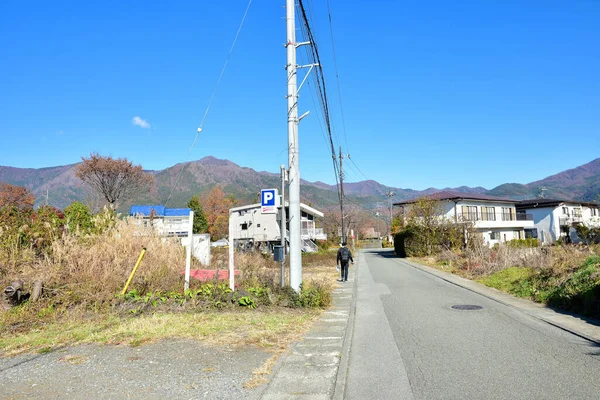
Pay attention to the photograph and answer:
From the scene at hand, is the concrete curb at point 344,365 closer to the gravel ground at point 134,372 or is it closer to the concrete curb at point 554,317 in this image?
the gravel ground at point 134,372

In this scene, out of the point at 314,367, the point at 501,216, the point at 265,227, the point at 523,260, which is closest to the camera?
the point at 314,367

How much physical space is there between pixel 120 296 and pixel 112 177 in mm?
39893

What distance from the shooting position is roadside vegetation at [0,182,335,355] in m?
6.77

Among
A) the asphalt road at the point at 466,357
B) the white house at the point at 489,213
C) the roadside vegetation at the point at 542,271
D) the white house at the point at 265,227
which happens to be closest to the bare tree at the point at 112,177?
the white house at the point at 265,227

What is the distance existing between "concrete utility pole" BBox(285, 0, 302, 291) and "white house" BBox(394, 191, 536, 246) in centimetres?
3435

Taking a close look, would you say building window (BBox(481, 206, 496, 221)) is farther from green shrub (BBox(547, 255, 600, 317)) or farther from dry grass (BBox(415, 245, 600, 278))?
green shrub (BBox(547, 255, 600, 317))

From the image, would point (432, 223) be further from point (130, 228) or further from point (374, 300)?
point (130, 228)

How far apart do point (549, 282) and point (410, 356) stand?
755 centimetres

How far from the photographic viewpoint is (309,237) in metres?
55.2

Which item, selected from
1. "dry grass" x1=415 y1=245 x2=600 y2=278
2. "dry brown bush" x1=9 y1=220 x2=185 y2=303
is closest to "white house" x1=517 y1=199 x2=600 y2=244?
"dry grass" x1=415 y1=245 x2=600 y2=278

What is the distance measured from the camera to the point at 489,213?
49.3m

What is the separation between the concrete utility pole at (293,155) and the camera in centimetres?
994

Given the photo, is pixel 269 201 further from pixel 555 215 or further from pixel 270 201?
pixel 555 215

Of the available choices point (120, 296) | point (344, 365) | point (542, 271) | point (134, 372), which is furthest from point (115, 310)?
point (542, 271)
